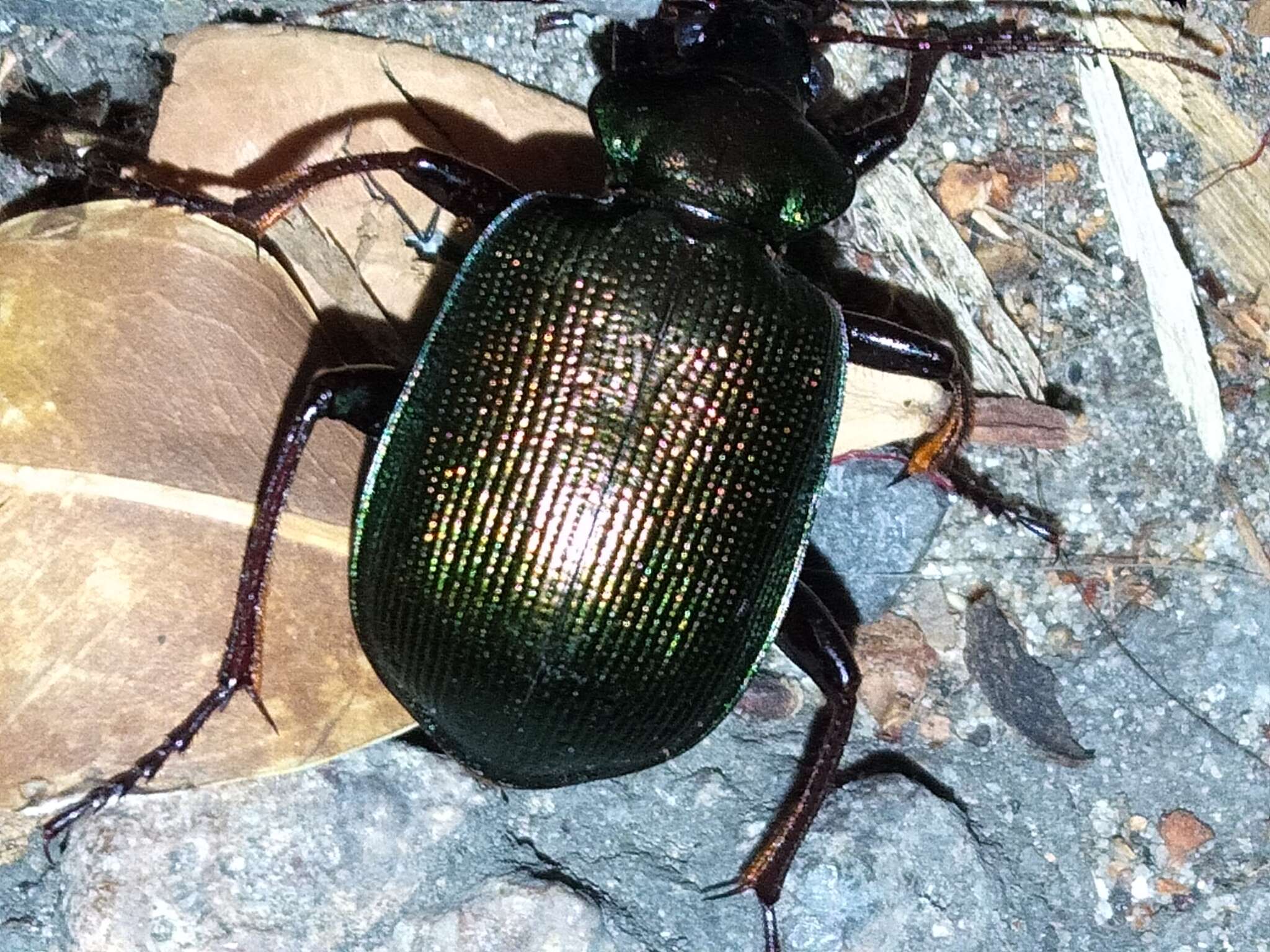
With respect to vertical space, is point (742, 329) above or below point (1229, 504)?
above

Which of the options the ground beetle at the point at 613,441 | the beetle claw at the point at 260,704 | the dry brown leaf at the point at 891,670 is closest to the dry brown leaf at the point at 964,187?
the ground beetle at the point at 613,441

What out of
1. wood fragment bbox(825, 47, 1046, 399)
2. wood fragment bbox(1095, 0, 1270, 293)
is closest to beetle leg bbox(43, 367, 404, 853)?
wood fragment bbox(825, 47, 1046, 399)

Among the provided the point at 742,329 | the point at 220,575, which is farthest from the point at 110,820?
the point at 742,329

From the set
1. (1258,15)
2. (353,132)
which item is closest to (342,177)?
(353,132)

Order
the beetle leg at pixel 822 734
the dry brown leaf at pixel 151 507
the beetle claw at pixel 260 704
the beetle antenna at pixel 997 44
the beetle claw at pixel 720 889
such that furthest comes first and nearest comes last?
the beetle claw at pixel 720 889, the beetle antenna at pixel 997 44, the beetle leg at pixel 822 734, the beetle claw at pixel 260 704, the dry brown leaf at pixel 151 507

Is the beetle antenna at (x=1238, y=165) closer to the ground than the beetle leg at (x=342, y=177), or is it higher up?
higher up

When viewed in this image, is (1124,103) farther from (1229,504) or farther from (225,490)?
(225,490)

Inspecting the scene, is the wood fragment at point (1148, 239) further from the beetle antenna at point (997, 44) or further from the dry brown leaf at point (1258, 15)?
the dry brown leaf at point (1258, 15)
